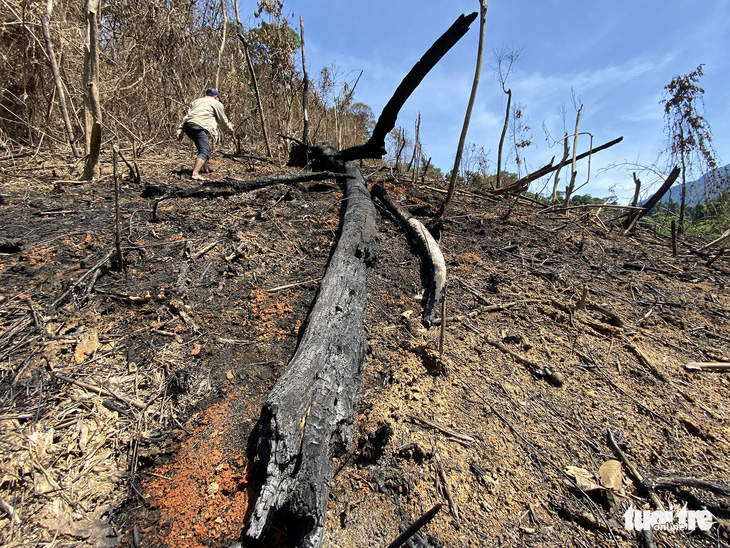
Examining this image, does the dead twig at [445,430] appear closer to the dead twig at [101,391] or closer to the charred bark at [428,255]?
the charred bark at [428,255]

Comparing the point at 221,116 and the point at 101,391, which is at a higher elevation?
the point at 221,116

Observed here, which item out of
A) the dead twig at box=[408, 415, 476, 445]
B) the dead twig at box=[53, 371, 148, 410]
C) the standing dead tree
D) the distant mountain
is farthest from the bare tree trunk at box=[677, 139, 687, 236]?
the dead twig at box=[53, 371, 148, 410]

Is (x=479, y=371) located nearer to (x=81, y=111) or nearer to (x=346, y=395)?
(x=346, y=395)

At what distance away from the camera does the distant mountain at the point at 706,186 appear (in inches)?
216

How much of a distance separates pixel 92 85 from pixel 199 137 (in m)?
1.30

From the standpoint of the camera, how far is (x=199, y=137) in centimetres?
471

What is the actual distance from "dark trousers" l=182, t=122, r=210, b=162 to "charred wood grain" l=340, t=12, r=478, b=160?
225 centimetres

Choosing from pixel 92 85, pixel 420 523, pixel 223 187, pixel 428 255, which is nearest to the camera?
pixel 420 523

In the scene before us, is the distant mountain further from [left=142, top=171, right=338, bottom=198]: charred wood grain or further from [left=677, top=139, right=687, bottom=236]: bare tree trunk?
[left=142, top=171, right=338, bottom=198]: charred wood grain

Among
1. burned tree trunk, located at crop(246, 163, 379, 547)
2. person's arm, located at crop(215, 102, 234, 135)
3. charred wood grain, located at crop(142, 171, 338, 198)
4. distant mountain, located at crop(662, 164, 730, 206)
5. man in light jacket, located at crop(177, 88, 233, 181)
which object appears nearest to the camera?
burned tree trunk, located at crop(246, 163, 379, 547)

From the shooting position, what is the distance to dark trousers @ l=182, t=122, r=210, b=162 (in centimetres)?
462

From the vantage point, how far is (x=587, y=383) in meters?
2.06

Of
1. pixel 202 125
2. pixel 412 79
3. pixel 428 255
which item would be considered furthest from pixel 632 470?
pixel 202 125

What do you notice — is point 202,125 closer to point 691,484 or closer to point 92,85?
point 92,85
